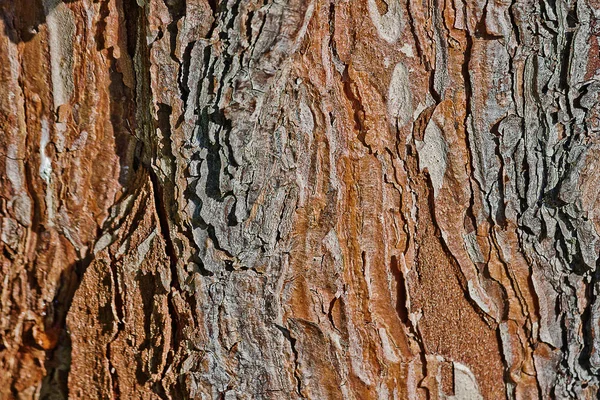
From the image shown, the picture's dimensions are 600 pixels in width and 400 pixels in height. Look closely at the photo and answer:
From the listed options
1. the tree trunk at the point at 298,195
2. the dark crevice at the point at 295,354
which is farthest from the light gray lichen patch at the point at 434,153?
the dark crevice at the point at 295,354

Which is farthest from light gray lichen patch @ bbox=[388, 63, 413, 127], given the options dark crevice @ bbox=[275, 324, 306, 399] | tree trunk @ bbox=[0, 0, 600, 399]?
dark crevice @ bbox=[275, 324, 306, 399]

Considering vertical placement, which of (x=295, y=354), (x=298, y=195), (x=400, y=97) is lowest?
(x=295, y=354)

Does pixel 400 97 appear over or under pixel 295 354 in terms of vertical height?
over

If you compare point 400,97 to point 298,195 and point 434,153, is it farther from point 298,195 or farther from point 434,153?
point 298,195

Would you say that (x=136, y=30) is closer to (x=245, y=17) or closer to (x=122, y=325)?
(x=245, y=17)

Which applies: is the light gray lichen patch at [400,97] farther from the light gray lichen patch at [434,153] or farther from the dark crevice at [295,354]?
the dark crevice at [295,354]

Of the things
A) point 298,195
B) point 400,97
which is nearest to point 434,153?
point 400,97

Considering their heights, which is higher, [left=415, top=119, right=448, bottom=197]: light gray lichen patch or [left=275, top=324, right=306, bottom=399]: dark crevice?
[left=415, top=119, right=448, bottom=197]: light gray lichen patch

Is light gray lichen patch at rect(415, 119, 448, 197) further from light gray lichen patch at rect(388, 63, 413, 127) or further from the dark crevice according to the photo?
the dark crevice

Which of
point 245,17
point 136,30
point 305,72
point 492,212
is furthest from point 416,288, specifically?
point 136,30
